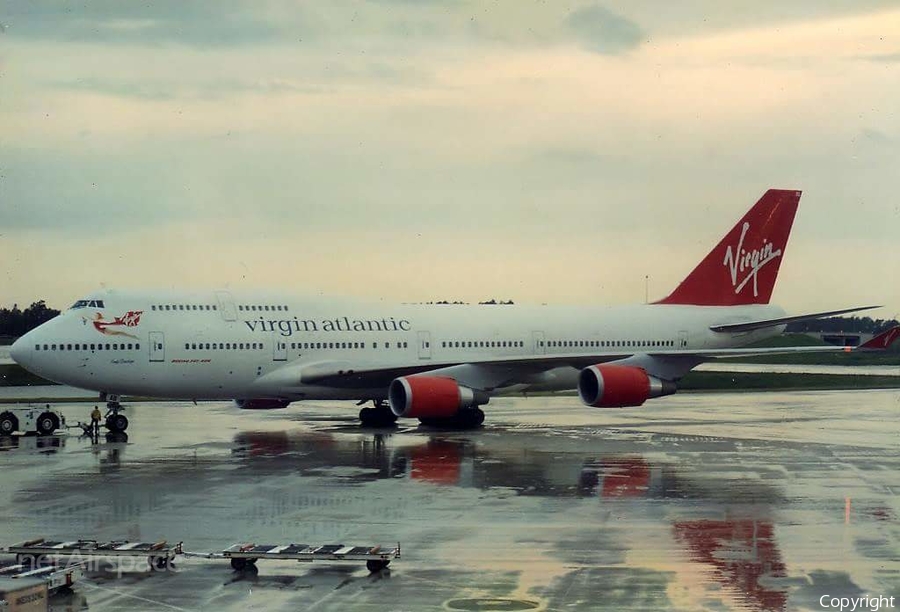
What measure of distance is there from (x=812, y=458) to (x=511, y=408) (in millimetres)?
20730

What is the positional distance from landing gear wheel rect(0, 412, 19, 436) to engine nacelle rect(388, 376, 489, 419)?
11.9 m

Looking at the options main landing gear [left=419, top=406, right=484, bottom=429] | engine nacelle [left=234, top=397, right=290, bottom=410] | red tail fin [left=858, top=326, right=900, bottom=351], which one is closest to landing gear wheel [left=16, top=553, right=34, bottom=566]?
main landing gear [left=419, top=406, right=484, bottom=429]

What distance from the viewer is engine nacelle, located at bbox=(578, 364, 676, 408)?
37781 mm

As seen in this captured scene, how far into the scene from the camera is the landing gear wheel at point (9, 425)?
38312 mm

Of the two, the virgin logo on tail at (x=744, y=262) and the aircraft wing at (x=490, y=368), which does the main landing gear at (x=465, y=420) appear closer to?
the aircraft wing at (x=490, y=368)

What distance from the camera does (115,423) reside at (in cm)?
3794

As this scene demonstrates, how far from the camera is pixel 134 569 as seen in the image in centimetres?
1712

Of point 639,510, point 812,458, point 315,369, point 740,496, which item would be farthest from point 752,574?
point 315,369

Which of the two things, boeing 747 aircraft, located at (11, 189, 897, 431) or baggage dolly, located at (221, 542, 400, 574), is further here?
boeing 747 aircraft, located at (11, 189, 897, 431)

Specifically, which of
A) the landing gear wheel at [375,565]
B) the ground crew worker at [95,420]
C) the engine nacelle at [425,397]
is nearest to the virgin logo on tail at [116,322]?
the ground crew worker at [95,420]

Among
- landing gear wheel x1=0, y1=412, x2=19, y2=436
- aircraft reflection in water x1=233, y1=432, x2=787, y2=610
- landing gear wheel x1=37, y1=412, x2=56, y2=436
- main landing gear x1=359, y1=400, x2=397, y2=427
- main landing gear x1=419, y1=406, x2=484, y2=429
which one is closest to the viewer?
aircraft reflection in water x1=233, y1=432, x2=787, y2=610

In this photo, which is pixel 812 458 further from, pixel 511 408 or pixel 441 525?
pixel 511 408

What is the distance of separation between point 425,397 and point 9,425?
1327cm

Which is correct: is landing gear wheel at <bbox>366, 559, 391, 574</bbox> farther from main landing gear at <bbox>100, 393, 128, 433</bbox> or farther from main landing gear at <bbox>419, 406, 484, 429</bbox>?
main landing gear at <bbox>100, 393, 128, 433</bbox>
